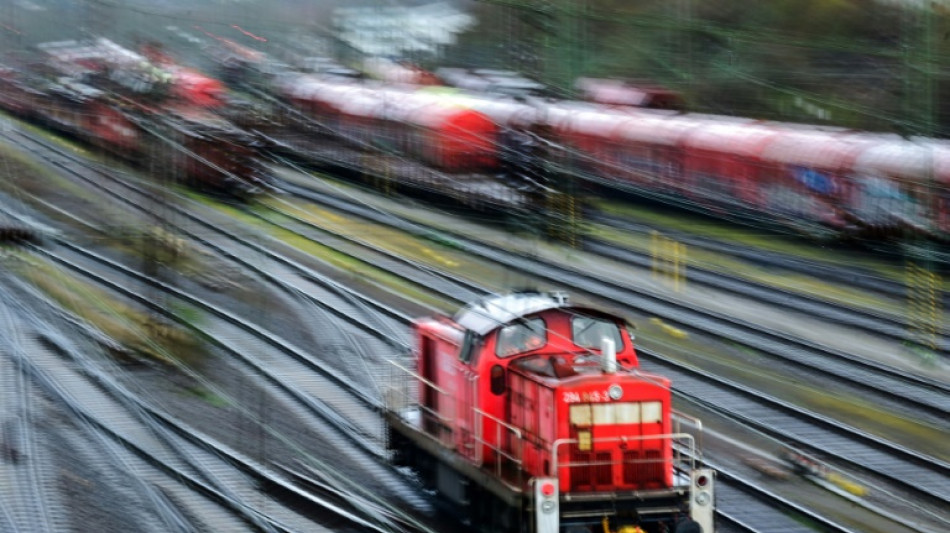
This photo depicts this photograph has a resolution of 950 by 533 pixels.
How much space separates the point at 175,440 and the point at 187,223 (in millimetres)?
8030

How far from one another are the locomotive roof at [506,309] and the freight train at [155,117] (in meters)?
7.89

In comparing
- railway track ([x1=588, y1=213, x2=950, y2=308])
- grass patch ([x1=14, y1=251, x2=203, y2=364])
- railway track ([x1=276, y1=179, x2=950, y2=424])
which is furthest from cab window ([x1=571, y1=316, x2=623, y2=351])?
railway track ([x1=588, y1=213, x2=950, y2=308])

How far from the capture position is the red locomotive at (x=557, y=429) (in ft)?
25.4

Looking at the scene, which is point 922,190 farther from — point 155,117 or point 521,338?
point 155,117

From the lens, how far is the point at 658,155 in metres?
21.4

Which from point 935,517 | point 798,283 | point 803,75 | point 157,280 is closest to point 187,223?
point 157,280

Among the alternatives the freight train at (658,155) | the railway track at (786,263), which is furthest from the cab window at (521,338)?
the railway track at (786,263)

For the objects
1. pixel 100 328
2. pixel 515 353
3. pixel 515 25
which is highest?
pixel 515 25

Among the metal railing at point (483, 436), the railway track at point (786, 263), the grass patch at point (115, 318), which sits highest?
the metal railing at point (483, 436)

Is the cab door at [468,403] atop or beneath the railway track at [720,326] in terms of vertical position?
atop

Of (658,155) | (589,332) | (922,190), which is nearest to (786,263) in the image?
(922,190)

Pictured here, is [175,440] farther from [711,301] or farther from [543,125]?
[711,301]

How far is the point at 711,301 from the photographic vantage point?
17.5 m

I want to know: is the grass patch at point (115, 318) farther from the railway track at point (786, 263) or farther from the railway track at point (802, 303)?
the railway track at point (786, 263)
